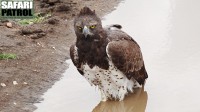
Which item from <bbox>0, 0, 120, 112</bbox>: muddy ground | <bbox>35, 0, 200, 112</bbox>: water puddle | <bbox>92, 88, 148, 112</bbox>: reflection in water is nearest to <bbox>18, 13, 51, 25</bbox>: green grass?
<bbox>0, 0, 120, 112</bbox>: muddy ground

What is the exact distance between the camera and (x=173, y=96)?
8555 mm

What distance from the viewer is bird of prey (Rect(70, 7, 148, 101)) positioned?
25.0ft

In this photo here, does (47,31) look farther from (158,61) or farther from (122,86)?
(122,86)

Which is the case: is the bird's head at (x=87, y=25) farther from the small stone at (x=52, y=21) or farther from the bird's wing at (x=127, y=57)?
the small stone at (x=52, y=21)

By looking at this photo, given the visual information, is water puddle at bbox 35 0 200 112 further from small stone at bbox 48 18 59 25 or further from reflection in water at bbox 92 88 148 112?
small stone at bbox 48 18 59 25

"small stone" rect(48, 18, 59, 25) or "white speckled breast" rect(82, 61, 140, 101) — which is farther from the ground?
"white speckled breast" rect(82, 61, 140, 101)

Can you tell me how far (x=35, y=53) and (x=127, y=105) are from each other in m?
2.60

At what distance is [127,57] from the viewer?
794cm

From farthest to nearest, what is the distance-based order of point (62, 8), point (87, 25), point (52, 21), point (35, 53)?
1. point (62, 8)
2. point (52, 21)
3. point (35, 53)
4. point (87, 25)

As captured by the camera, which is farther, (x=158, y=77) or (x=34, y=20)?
(x=34, y=20)

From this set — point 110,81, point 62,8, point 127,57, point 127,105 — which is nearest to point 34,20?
point 62,8

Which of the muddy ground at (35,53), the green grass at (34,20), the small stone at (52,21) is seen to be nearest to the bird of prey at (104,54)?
the muddy ground at (35,53)

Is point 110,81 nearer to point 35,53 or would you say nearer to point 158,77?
point 158,77

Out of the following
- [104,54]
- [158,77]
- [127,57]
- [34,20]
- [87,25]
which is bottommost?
[34,20]
